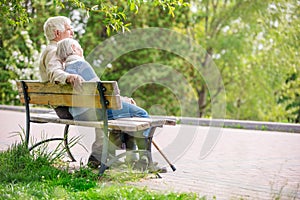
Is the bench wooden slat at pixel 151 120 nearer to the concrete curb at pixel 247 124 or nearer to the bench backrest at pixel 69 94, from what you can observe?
the bench backrest at pixel 69 94

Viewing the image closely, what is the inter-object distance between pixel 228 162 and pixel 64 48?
7.93ft

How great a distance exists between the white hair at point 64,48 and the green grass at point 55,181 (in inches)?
39.1

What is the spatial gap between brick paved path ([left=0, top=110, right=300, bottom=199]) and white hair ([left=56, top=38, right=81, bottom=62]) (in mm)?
1384

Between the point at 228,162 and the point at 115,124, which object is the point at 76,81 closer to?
the point at 115,124

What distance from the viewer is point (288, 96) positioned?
19875 mm

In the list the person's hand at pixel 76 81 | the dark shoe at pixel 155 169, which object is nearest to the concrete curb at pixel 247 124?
the dark shoe at pixel 155 169

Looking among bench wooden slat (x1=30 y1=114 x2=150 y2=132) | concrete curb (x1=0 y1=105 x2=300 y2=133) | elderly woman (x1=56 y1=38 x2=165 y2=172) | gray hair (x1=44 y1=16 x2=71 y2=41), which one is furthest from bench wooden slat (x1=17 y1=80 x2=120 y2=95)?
concrete curb (x1=0 y1=105 x2=300 y2=133)

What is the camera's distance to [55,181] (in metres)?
4.24

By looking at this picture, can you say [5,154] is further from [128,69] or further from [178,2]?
[128,69]

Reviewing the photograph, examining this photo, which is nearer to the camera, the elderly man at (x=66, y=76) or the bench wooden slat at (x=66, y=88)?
the bench wooden slat at (x=66, y=88)

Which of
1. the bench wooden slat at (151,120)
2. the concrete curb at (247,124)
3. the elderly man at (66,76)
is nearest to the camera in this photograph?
the bench wooden slat at (151,120)

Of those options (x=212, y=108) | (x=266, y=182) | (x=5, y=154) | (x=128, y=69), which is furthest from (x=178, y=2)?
(x=212, y=108)

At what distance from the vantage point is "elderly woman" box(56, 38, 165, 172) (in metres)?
4.91

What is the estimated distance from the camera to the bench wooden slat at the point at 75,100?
4523 mm
